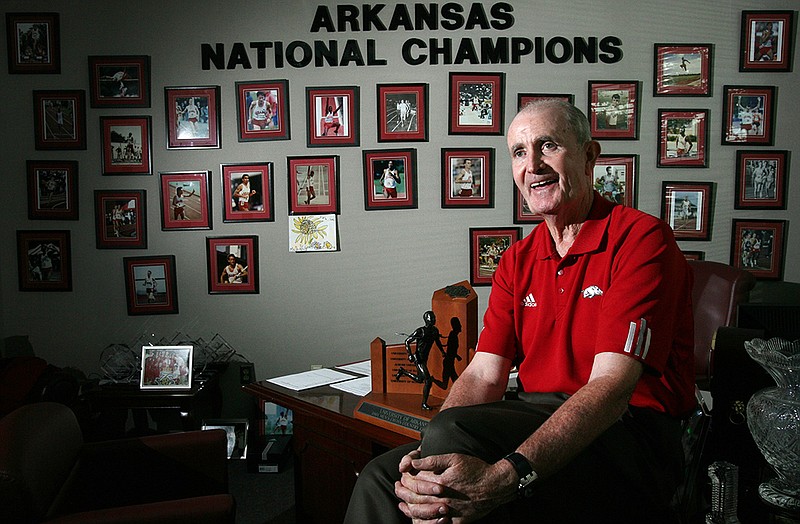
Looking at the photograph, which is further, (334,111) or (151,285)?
(151,285)

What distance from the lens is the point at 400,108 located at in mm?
3764

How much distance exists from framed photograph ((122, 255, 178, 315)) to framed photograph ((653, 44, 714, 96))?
3.07 meters

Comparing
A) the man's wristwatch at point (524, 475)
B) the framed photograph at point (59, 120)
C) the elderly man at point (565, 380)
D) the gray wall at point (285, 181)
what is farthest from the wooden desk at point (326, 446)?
the framed photograph at point (59, 120)

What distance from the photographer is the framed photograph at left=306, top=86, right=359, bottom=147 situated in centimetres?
376

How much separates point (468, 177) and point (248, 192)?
129 cm

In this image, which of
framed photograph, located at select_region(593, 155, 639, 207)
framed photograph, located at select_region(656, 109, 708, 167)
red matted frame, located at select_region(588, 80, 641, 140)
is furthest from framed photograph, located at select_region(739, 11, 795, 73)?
framed photograph, located at select_region(593, 155, 639, 207)

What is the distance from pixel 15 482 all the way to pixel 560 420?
1.27 meters

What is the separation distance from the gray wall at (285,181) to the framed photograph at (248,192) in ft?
0.15

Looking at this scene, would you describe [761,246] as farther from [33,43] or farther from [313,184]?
[33,43]

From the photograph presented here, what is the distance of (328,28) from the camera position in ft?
12.3

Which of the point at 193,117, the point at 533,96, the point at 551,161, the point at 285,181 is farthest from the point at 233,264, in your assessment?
the point at 551,161

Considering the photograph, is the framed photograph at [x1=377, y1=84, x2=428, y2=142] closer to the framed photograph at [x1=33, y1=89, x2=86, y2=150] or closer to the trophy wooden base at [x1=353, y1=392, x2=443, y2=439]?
the framed photograph at [x1=33, y1=89, x2=86, y2=150]

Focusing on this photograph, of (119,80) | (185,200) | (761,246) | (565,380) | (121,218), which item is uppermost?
(119,80)

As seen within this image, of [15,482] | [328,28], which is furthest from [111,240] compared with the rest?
[15,482]
